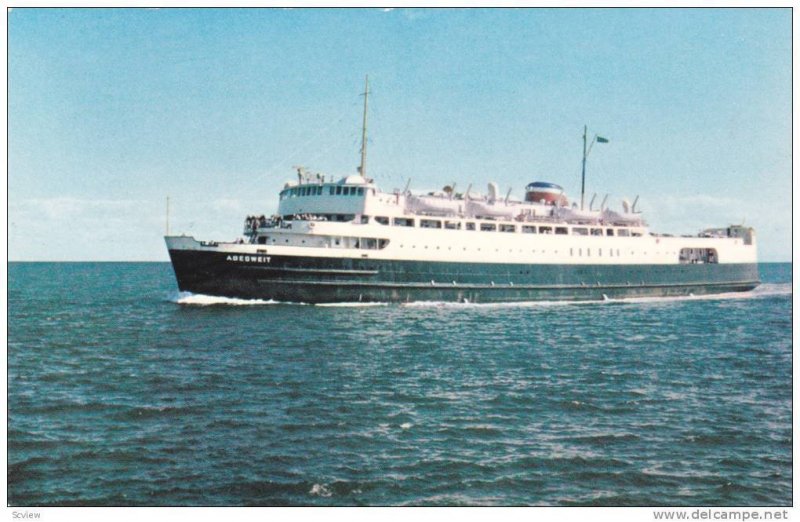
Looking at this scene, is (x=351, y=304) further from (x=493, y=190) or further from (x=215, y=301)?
(x=493, y=190)

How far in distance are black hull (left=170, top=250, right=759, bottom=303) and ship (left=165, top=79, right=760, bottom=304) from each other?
6cm

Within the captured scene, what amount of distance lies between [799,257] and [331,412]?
1059 cm

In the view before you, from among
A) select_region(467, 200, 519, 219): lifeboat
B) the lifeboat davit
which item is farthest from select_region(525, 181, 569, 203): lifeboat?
select_region(467, 200, 519, 219): lifeboat

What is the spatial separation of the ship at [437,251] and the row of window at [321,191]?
0.27 ft

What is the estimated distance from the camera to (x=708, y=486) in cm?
1111

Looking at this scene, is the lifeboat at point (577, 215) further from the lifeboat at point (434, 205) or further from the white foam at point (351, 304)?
the white foam at point (351, 304)

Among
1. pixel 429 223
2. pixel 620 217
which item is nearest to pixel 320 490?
pixel 429 223

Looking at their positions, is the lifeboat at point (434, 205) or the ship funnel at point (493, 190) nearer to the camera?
the lifeboat at point (434, 205)

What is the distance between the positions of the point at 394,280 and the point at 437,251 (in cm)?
358

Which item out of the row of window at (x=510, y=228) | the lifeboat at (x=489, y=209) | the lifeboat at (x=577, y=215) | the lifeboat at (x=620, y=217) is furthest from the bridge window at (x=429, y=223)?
the lifeboat at (x=620, y=217)

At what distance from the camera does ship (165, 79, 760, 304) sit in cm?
3250

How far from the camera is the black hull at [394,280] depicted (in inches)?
1270

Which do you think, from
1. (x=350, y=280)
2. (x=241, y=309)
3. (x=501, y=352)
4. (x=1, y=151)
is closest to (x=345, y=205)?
(x=350, y=280)

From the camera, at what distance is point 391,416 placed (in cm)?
1458
